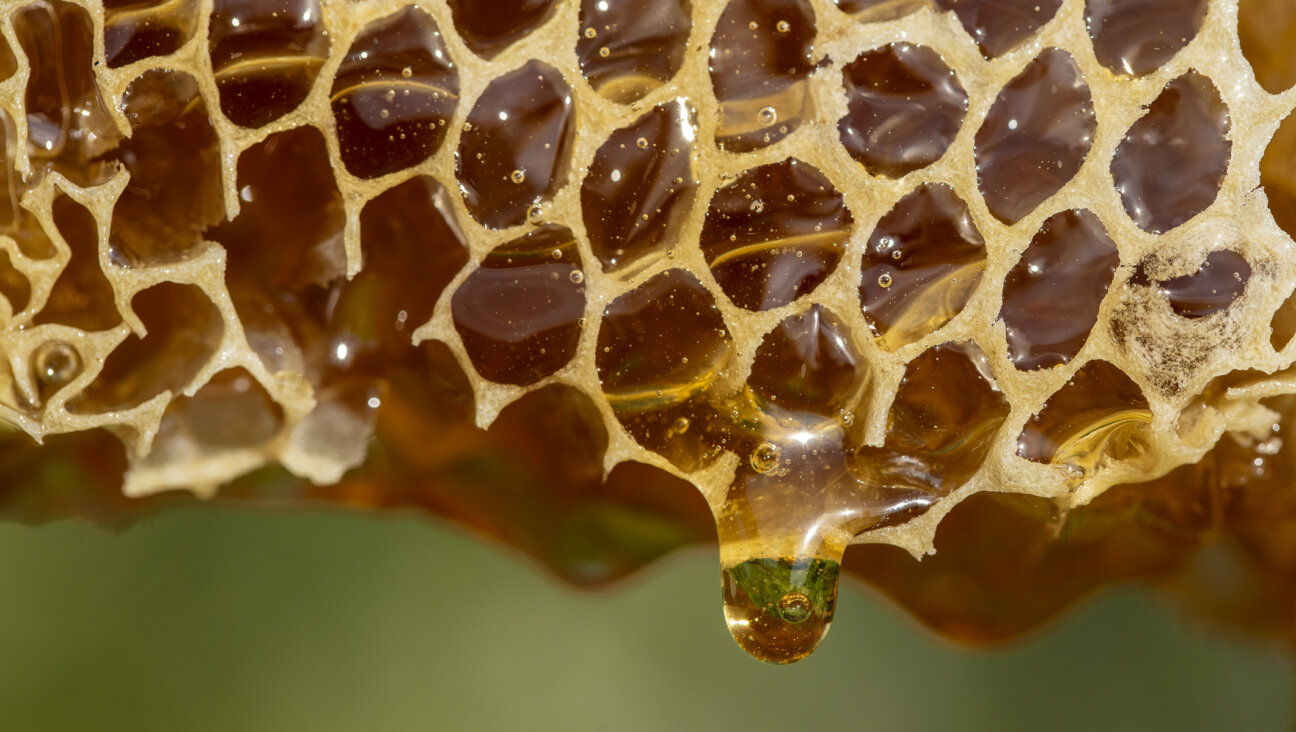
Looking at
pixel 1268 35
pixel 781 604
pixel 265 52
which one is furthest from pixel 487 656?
pixel 1268 35

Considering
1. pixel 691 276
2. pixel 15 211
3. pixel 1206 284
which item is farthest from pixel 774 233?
pixel 15 211

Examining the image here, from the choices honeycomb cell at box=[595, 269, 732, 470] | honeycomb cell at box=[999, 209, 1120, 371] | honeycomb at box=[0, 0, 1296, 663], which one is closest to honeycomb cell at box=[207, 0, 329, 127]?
honeycomb at box=[0, 0, 1296, 663]

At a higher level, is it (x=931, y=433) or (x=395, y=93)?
(x=395, y=93)

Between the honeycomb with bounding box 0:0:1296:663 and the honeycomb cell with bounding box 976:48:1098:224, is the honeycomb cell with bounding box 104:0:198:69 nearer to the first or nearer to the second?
the honeycomb with bounding box 0:0:1296:663

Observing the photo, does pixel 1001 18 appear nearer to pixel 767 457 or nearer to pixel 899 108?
pixel 899 108

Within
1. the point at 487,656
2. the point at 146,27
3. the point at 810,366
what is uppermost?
the point at 146,27

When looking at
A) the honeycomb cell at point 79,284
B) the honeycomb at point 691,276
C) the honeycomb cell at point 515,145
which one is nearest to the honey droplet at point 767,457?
the honeycomb at point 691,276

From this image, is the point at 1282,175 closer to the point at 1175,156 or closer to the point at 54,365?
the point at 1175,156
